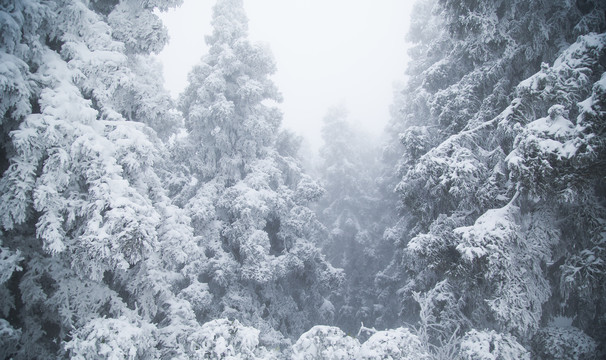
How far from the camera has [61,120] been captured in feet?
17.5

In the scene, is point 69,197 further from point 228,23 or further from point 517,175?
point 228,23

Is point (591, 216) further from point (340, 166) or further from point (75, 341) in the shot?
point (340, 166)

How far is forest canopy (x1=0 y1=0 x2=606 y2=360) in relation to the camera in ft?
17.1

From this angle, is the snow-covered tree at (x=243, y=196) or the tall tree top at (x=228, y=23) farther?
the tall tree top at (x=228, y=23)

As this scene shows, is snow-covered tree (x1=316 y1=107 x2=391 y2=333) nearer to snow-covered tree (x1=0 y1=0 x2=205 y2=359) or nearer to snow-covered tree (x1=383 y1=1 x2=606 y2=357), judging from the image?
snow-covered tree (x1=383 y1=1 x2=606 y2=357)

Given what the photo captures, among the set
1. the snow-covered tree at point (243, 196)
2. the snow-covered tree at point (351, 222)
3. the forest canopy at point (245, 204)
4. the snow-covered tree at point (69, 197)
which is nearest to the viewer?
the snow-covered tree at point (69, 197)

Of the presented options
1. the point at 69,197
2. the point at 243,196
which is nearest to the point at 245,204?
the point at 243,196

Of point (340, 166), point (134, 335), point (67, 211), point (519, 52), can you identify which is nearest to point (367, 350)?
point (134, 335)

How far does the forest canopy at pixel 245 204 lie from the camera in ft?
17.1

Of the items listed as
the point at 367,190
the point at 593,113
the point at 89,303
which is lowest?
the point at 89,303

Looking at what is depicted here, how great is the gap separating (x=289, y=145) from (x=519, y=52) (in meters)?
10.0

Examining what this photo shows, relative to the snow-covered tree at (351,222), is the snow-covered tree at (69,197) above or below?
below

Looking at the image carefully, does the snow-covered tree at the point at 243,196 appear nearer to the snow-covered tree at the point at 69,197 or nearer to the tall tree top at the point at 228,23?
the tall tree top at the point at 228,23

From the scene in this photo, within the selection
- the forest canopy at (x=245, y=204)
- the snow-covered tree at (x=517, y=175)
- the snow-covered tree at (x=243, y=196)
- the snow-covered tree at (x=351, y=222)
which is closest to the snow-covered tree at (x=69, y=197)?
the forest canopy at (x=245, y=204)
